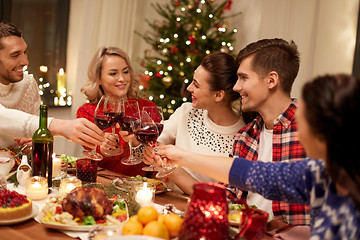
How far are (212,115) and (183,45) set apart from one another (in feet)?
7.11

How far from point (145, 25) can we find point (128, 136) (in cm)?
374

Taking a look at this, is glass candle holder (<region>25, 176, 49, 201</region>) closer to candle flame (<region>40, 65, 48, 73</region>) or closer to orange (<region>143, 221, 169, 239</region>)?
orange (<region>143, 221, 169, 239</region>)

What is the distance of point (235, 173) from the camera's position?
4.27 feet

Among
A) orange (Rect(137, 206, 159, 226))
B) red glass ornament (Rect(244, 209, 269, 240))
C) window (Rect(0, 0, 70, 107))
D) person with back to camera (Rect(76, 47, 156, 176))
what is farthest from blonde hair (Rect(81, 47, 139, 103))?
red glass ornament (Rect(244, 209, 269, 240))

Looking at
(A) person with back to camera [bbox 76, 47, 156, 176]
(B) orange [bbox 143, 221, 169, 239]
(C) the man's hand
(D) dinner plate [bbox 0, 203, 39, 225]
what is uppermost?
(A) person with back to camera [bbox 76, 47, 156, 176]

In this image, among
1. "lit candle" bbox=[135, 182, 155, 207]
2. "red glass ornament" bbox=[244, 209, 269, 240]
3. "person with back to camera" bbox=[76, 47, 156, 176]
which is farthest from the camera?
"person with back to camera" bbox=[76, 47, 156, 176]

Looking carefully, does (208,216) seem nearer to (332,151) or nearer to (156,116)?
(332,151)

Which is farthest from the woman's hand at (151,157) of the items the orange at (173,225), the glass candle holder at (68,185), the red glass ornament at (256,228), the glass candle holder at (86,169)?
the red glass ornament at (256,228)

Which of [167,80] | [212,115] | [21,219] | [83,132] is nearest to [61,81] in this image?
[167,80]

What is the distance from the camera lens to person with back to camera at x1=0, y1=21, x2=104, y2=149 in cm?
182

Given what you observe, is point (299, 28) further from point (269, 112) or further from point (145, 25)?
point (269, 112)

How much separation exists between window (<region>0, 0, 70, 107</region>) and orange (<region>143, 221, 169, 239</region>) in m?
3.72

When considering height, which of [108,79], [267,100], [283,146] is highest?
[108,79]

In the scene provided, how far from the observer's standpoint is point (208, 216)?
106 cm
